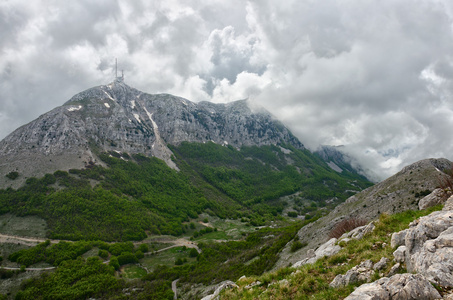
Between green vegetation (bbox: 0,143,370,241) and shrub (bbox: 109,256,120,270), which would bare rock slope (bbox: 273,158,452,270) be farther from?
green vegetation (bbox: 0,143,370,241)

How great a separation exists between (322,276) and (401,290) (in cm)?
676

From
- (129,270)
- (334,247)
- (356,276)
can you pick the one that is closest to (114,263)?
(129,270)

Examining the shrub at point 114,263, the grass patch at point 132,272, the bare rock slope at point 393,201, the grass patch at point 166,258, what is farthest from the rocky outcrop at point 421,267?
the shrub at point 114,263

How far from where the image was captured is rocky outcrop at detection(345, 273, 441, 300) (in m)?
8.32

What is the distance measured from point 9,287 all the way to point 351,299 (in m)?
107

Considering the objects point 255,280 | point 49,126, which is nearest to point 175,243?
point 255,280

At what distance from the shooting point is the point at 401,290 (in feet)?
28.5

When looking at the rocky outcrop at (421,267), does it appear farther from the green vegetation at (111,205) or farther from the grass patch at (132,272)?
the green vegetation at (111,205)

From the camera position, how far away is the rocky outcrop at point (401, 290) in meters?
8.32

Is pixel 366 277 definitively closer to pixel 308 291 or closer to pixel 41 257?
pixel 308 291

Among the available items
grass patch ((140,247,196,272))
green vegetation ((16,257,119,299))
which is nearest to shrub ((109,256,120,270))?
green vegetation ((16,257,119,299))

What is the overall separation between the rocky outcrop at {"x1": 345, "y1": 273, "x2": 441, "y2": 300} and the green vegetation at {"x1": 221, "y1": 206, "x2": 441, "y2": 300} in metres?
2.20

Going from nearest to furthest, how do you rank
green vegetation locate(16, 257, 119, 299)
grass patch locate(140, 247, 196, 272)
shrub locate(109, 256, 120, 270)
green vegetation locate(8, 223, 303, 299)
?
1. green vegetation locate(8, 223, 303, 299)
2. green vegetation locate(16, 257, 119, 299)
3. shrub locate(109, 256, 120, 270)
4. grass patch locate(140, 247, 196, 272)

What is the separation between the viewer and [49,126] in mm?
185125
